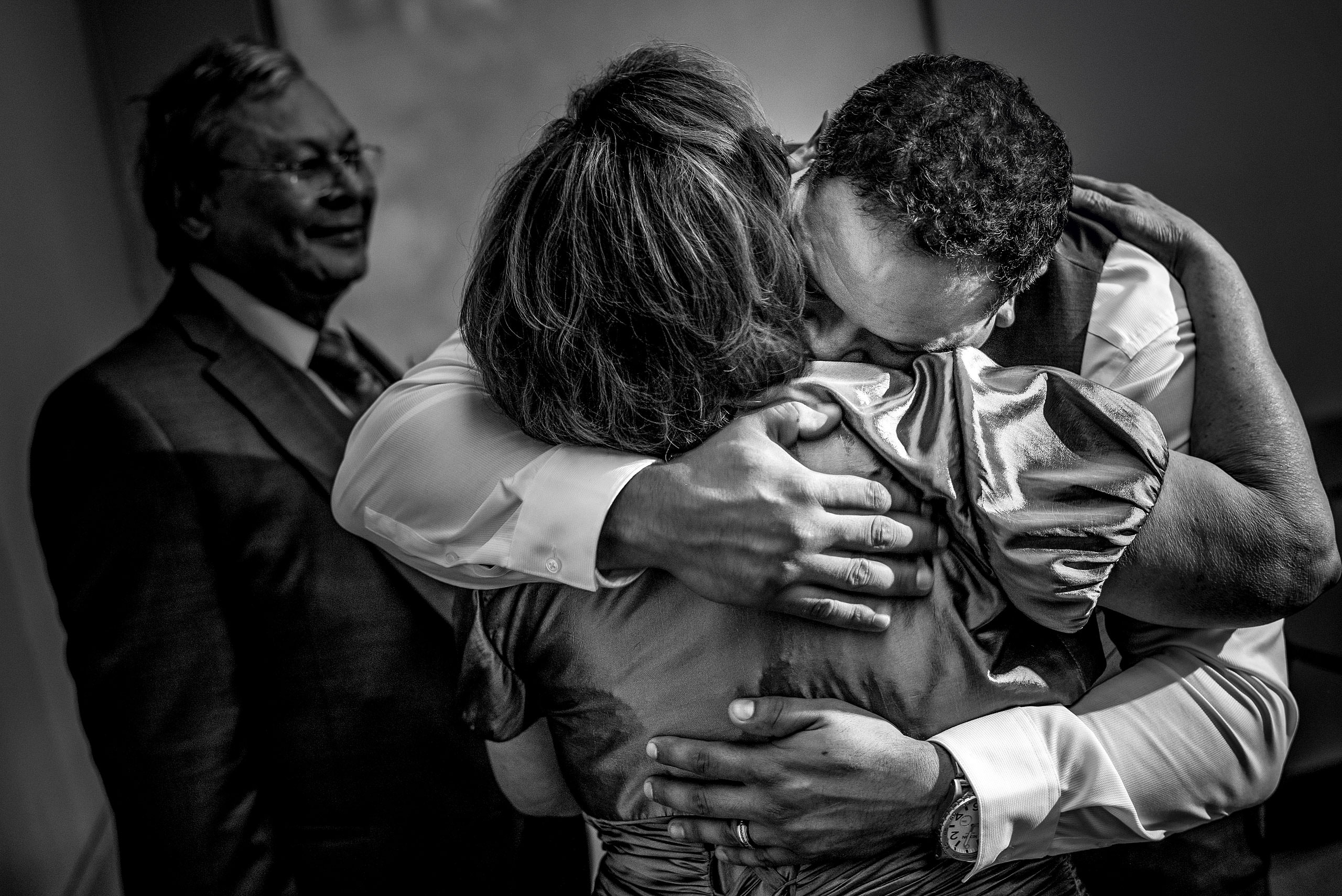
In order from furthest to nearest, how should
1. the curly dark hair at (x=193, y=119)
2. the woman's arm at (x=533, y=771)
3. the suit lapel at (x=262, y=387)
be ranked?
the curly dark hair at (x=193, y=119) → the suit lapel at (x=262, y=387) → the woman's arm at (x=533, y=771)

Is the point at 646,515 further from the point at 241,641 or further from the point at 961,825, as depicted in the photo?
the point at 241,641

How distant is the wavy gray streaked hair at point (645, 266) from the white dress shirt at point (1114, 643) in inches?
3.8

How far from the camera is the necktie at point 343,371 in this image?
206 centimetres

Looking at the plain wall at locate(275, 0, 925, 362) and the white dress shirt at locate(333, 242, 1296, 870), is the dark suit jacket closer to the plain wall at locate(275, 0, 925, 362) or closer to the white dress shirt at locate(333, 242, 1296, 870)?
the white dress shirt at locate(333, 242, 1296, 870)

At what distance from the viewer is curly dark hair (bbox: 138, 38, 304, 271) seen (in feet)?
6.32

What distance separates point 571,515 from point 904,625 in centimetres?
35

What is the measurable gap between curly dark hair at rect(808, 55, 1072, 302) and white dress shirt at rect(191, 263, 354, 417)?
4.63ft

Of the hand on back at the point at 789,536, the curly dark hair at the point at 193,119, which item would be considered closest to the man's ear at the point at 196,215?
the curly dark hair at the point at 193,119

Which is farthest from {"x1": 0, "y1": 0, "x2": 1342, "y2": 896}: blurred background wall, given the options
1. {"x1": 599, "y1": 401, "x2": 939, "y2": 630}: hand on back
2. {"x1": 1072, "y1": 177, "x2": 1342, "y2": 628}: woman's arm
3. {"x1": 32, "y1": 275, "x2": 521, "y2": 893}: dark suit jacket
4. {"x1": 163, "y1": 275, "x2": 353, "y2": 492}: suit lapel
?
{"x1": 599, "y1": 401, "x2": 939, "y2": 630}: hand on back

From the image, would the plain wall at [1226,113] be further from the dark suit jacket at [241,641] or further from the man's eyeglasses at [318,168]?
the dark suit jacket at [241,641]

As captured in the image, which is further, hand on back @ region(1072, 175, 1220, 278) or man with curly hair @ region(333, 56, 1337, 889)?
hand on back @ region(1072, 175, 1220, 278)

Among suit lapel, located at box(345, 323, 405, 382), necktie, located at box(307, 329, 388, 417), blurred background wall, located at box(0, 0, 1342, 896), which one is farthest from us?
blurred background wall, located at box(0, 0, 1342, 896)

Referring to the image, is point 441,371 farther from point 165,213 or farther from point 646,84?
point 165,213

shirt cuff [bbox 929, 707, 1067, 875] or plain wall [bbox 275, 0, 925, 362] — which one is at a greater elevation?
plain wall [bbox 275, 0, 925, 362]
